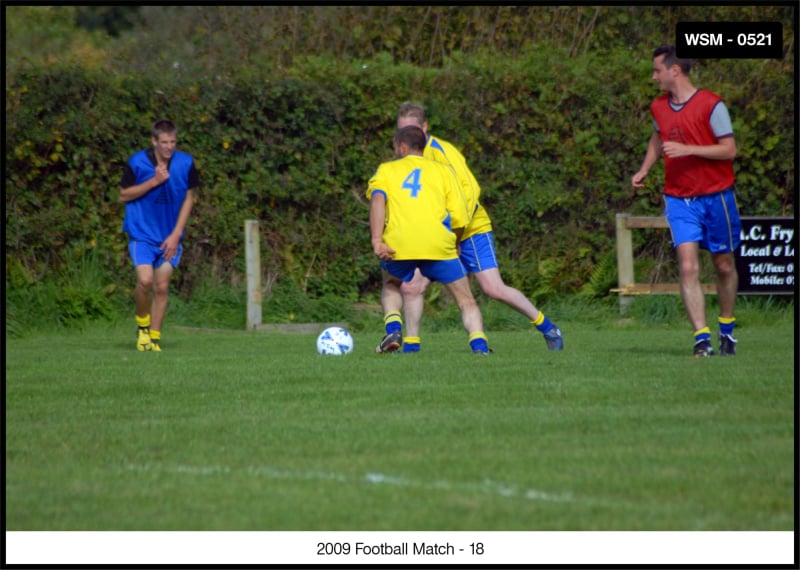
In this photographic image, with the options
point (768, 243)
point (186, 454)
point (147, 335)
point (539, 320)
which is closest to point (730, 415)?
point (186, 454)

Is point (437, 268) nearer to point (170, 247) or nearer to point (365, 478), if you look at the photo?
point (170, 247)

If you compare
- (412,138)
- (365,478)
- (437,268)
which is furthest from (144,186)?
(365,478)

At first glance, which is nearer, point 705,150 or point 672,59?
point 705,150

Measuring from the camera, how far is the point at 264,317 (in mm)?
15398

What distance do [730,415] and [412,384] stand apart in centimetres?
214

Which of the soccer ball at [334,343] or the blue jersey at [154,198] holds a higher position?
the blue jersey at [154,198]

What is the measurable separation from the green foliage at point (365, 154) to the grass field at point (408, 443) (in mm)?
5948

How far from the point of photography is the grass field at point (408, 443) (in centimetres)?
458

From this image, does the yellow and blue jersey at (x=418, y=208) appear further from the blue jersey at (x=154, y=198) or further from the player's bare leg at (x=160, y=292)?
the player's bare leg at (x=160, y=292)

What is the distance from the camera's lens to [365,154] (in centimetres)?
1587

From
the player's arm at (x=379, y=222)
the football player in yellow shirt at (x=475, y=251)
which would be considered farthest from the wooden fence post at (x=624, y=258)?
the player's arm at (x=379, y=222)

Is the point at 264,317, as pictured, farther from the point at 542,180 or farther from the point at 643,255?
the point at 643,255

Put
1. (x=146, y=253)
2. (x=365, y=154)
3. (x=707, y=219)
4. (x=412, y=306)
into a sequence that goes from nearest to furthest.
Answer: (x=707, y=219), (x=412, y=306), (x=146, y=253), (x=365, y=154)

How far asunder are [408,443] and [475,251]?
455cm
